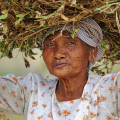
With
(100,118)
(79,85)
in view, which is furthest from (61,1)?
(100,118)

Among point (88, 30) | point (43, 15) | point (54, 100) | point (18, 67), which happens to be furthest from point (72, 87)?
point (18, 67)

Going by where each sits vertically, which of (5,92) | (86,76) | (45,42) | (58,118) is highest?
(45,42)

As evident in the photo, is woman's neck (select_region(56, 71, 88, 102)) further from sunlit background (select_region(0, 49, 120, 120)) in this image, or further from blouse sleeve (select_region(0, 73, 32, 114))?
sunlit background (select_region(0, 49, 120, 120))

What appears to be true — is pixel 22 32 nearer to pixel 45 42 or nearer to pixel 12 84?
pixel 45 42

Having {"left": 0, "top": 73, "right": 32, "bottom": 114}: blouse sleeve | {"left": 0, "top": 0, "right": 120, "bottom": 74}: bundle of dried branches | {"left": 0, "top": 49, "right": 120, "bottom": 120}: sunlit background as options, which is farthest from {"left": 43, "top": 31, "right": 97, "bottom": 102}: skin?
{"left": 0, "top": 49, "right": 120, "bottom": 120}: sunlit background

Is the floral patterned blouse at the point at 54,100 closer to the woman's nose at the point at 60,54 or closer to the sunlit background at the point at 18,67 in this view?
the woman's nose at the point at 60,54

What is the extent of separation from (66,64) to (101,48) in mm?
417

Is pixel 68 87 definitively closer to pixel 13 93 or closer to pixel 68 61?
pixel 68 61

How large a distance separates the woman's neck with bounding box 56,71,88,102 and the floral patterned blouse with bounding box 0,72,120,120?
0.06 metres

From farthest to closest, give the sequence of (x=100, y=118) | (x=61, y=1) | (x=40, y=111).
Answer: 1. (x=40, y=111)
2. (x=100, y=118)
3. (x=61, y=1)

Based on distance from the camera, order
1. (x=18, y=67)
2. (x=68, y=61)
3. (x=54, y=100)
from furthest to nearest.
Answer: (x=18, y=67) → (x=54, y=100) → (x=68, y=61)

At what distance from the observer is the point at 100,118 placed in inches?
79.2

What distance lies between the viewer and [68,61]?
204 centimetres

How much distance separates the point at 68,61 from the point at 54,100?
38 centimetres
